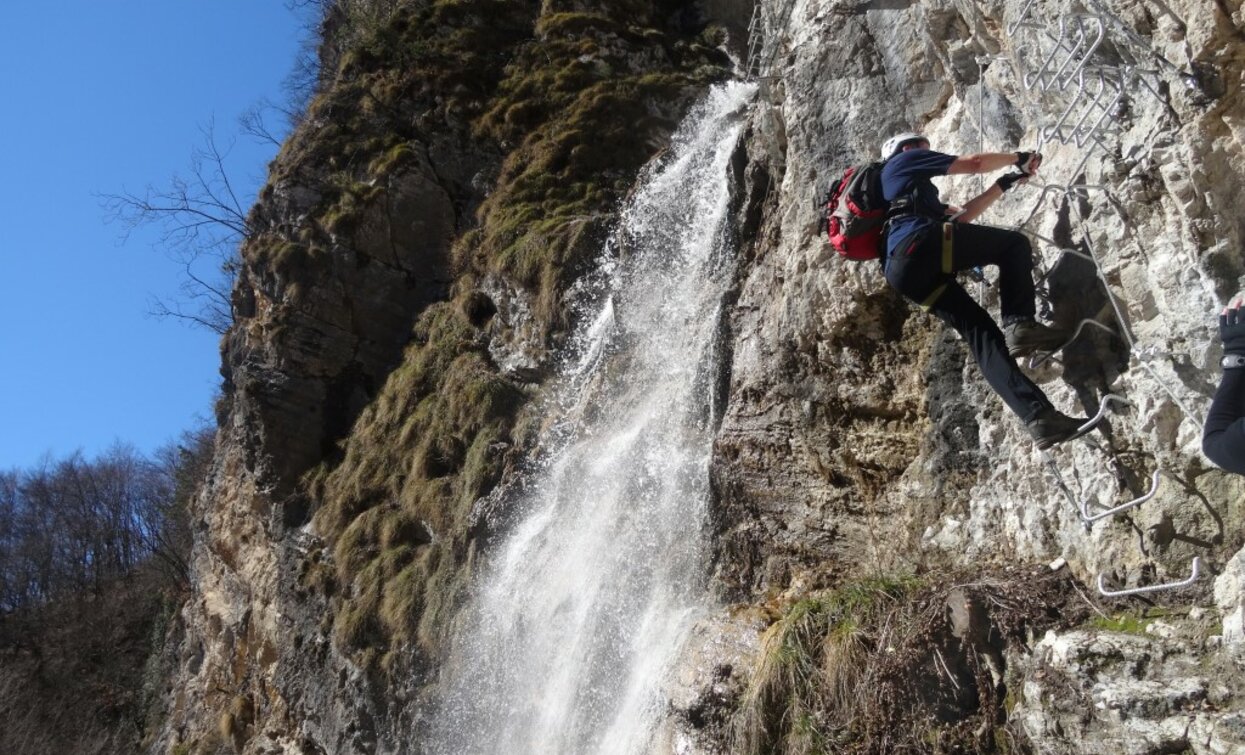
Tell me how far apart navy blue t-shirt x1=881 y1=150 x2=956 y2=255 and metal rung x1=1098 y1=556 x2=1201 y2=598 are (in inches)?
74.6

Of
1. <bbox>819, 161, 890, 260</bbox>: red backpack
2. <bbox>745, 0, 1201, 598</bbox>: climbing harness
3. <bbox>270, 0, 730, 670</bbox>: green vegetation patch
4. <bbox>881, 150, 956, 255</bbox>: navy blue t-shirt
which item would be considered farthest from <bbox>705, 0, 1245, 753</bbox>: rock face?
<bbox>270, 0, 730, 670</bbox>: green vegetation patch

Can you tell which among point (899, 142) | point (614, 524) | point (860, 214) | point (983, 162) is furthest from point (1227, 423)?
point (614, 524)

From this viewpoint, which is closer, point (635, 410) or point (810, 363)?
point (810, 363)

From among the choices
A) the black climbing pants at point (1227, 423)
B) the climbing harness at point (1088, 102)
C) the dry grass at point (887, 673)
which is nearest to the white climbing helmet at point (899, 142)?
the climbing harness at point (1088, 102)

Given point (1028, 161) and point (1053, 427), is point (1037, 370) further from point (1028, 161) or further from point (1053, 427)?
point (1028, 161)

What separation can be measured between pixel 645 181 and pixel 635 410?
443cm

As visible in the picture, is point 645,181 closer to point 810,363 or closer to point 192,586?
point 810,363

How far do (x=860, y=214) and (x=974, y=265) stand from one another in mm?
659

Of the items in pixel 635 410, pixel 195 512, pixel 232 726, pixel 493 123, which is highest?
pixel 493 123

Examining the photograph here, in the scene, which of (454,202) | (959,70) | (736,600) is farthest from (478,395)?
(959,70)

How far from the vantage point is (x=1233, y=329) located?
143 inches

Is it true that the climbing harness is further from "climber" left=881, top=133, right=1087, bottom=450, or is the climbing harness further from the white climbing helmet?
the white climbing helmet

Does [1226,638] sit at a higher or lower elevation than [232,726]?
lower

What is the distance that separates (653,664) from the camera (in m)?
6.76
